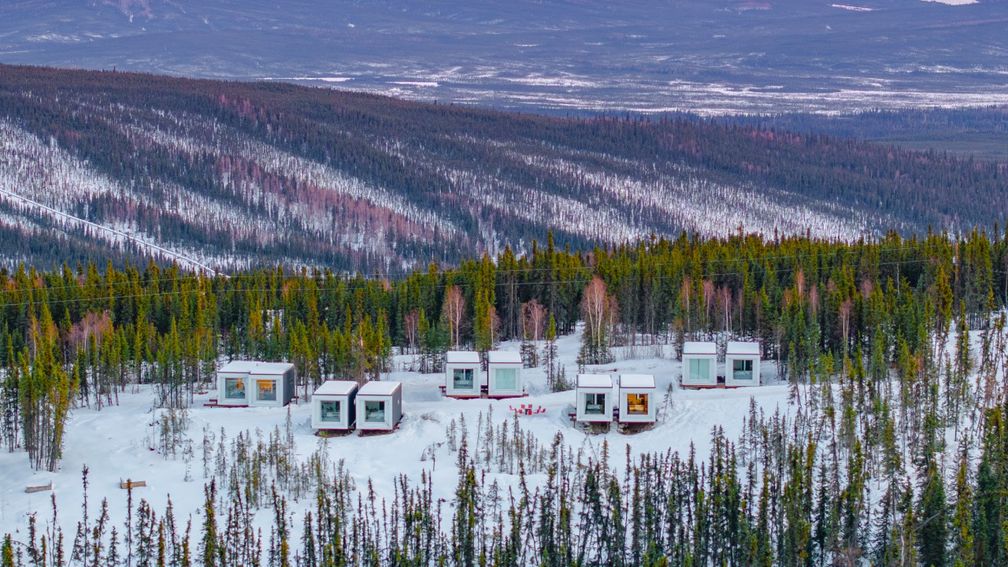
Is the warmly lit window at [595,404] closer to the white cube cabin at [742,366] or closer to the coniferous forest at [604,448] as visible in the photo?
the coniferous forest at [604,448]

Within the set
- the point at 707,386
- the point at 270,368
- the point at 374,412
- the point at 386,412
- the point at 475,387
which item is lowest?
the point at 707,386

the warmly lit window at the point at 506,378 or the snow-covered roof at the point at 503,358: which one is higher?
the snow-covered roof at the point at 503,358

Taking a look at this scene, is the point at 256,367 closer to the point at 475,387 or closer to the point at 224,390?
the point at 224,390

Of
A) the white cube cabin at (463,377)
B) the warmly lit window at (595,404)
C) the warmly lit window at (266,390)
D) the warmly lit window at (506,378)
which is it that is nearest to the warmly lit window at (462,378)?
the white cube cabin at (463,377)

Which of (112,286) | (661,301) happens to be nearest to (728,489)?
(661,301)

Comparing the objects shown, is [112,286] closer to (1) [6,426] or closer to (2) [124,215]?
(1) [6,426]

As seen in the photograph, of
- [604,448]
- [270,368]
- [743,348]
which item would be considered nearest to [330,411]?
[270,368]
